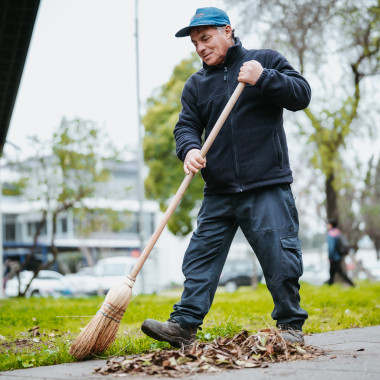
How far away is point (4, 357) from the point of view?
11.3 ft

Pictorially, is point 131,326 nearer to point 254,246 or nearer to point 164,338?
point 164,338

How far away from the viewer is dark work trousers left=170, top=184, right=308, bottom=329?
3.62 meters

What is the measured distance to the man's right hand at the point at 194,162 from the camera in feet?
11.9

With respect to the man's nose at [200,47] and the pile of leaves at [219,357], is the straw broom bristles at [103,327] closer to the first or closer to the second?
the pile of leaves at [219,357]

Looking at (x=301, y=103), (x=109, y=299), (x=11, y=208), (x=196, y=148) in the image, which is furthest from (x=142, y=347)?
(x=11, y=208)

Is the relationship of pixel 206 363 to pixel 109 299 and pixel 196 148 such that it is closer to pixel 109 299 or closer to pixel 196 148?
pixel 109 299

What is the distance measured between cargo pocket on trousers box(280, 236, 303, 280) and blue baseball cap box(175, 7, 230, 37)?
1.39 m

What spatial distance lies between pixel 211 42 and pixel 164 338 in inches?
71.4

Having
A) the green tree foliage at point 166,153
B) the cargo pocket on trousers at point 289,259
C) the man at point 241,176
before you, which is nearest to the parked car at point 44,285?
the green tree foliage at point 166,153

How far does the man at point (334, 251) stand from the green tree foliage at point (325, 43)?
4.86ft

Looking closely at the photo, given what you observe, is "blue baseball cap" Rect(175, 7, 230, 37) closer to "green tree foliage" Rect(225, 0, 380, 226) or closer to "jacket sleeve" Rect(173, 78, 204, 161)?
"jacket sleeve" Rect(173, 78, 204, 161)

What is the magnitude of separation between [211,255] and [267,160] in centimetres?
68

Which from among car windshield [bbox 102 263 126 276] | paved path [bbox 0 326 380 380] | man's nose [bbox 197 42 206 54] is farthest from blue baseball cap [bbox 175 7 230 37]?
car windshield [bbox 102 263 126 276]

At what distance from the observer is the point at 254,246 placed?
3762 mm
